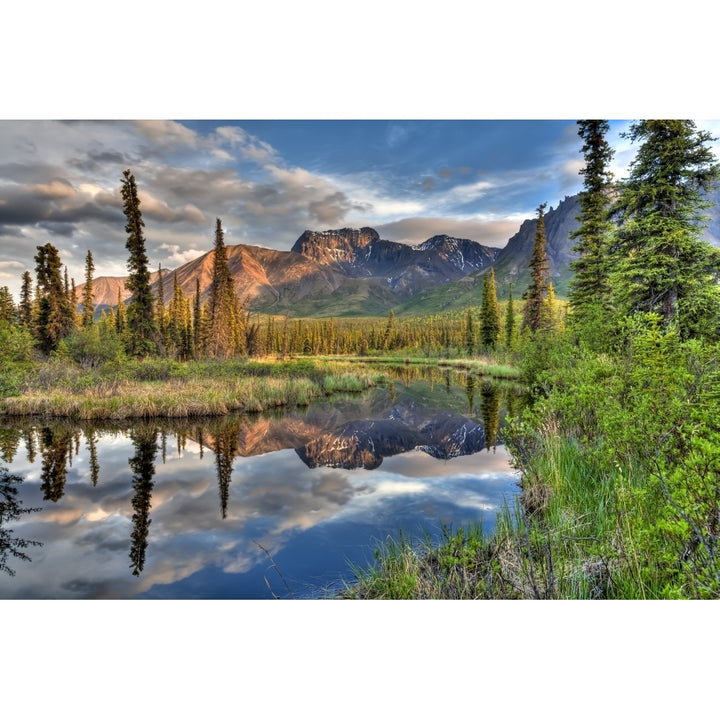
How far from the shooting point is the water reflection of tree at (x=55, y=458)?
7770 millimetres

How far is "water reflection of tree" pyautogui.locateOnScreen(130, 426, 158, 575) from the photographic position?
18.4ft

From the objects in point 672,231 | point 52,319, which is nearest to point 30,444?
point 672,231

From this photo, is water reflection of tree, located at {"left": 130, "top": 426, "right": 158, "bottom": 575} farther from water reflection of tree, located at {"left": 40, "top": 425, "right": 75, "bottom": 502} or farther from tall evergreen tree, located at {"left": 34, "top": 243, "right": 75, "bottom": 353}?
tall evergreen tree, located at {"left": 34, "top": 243, "right": 75, "bottom": 353}

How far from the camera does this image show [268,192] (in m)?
12.6

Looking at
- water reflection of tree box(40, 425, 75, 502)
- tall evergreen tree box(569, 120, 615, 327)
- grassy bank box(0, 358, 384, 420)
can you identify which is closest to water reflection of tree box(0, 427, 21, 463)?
water reflection of tree box(40, 425, 75, 502)

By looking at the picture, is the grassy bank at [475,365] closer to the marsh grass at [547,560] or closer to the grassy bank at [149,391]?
the grassy bank at [149,391]

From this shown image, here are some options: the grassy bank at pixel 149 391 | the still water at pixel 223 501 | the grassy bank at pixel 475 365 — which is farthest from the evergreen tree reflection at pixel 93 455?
the grassy bank at pixel 475 365

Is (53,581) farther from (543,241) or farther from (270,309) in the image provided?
(270,309)

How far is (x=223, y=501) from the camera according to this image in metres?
7.52

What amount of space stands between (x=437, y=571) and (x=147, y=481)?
21.6 ft

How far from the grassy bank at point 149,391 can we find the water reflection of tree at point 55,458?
1.56 metres

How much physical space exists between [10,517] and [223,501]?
3.26 meters

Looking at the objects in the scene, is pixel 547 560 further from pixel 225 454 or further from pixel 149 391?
pixel 149 391
